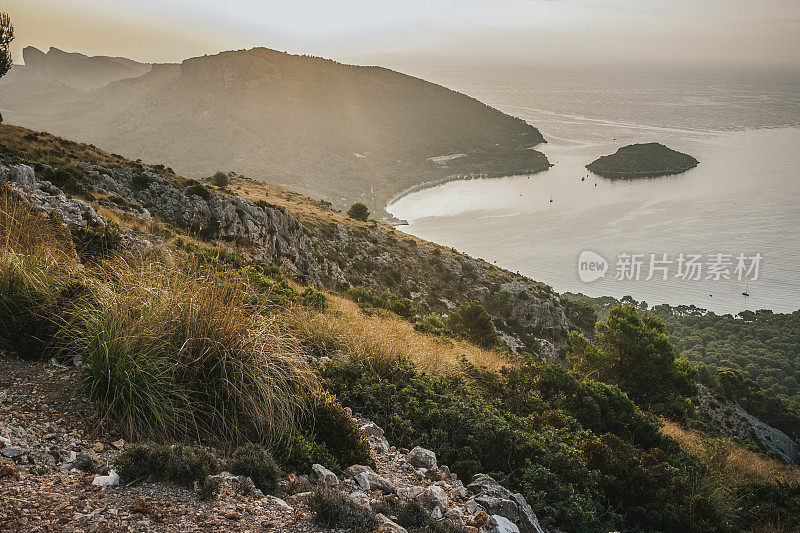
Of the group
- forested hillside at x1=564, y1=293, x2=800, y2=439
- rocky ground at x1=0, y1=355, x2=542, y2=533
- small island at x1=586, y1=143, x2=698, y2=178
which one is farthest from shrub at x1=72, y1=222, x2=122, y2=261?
small island at x1=586, y1=143, x2=698, y2=178

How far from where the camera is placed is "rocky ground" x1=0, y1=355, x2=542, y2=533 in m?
2.51

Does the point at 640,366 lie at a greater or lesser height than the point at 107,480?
lesser

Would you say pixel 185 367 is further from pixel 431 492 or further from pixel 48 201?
pixel 48 201

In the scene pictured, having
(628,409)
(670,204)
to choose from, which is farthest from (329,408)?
(670,204)

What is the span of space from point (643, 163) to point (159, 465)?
186m

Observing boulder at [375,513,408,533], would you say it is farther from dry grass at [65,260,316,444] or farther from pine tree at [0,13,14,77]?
pine tree at [0,13,14,77]

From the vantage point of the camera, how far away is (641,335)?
58.6ft

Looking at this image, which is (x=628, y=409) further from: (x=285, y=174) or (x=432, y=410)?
(x=285, y=174)

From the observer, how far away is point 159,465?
9.59ft

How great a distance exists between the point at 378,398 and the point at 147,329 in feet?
9.68

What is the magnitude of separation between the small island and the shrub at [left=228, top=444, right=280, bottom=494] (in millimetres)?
173574

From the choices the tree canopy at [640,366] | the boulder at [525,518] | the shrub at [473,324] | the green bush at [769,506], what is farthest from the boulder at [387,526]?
the shrub at [473,324]

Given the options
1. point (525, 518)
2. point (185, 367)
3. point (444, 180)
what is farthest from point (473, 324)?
point (444, 180)

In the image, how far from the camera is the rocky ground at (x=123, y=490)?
98.9 inches
